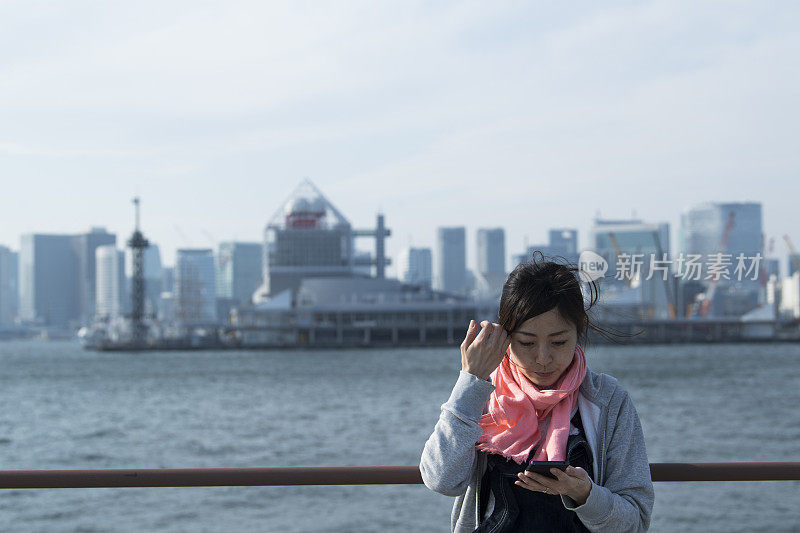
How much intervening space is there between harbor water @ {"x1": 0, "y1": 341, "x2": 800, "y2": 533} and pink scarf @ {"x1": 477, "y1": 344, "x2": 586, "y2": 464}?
0.83 metres

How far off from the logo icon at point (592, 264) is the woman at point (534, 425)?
0.21 metres

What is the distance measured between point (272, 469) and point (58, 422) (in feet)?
129

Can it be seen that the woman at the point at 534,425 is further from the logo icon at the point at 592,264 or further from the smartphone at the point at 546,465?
the logo icon at the point at 592,264

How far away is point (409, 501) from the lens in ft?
61.6

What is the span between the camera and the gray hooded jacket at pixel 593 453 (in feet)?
8.40

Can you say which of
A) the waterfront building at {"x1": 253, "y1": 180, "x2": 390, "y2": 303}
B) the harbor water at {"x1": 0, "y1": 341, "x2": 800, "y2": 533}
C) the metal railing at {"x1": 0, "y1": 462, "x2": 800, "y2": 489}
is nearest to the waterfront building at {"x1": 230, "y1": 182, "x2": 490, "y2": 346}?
the waterfront building at {"x1": 253, "y1": 180, "x2": 390, "y2": 303}

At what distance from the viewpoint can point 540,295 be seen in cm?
266

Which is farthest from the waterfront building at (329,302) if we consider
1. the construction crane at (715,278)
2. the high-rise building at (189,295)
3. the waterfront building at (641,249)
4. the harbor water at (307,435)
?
the high-rise building at (189,295)

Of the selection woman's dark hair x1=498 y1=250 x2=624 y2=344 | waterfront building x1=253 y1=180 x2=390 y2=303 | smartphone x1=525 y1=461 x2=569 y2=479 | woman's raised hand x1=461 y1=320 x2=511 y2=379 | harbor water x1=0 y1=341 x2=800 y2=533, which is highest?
waterfront building x1=253 y1=180 x2=390 y2=303

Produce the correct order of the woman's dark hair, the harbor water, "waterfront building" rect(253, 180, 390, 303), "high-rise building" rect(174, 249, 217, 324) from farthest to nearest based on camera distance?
"high-rise building" rect(174, 249, 217, 324) < "waterfront building" rect(253, 180, 390, 303) < the harbor water < the woman's dark hair

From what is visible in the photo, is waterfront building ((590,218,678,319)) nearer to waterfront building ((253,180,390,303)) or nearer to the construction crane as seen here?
the construction crane

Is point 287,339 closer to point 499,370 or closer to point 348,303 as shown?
point 348,303

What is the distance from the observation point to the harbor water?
58.8 ft

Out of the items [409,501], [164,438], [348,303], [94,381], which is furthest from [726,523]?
[348,303]
